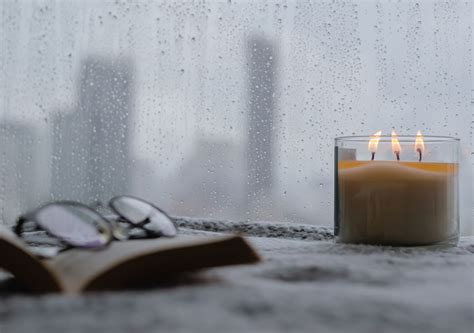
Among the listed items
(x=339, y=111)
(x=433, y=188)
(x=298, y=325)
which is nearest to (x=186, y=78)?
(x=339, y=111)

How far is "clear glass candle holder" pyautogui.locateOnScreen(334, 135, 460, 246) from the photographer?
771mm

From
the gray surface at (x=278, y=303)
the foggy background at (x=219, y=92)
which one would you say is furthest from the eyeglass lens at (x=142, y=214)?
the foggy background at (x=219, y=92)

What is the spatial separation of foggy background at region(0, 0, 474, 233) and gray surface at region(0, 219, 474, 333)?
1.98 feet

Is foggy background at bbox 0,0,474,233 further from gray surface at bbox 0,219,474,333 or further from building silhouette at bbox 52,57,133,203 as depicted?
gray surface at bbox 0,219,474,333

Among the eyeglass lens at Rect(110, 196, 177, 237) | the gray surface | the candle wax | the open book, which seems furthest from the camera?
the candle wax

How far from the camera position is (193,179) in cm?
120

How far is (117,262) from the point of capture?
0.44 metres

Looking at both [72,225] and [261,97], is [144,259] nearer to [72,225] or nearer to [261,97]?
[72,225]

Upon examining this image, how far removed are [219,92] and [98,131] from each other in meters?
0.22

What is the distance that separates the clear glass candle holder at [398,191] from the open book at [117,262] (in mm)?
318

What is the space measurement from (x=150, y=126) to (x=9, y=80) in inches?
10.4

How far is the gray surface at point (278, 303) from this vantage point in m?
0.34

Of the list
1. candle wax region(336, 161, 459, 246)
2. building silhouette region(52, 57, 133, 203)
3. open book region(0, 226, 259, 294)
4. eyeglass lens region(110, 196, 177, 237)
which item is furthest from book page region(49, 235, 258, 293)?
building silhouette region(52, 57, 133, 203)

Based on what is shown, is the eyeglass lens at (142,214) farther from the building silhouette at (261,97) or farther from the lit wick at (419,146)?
the building silhouette at (261,97)
